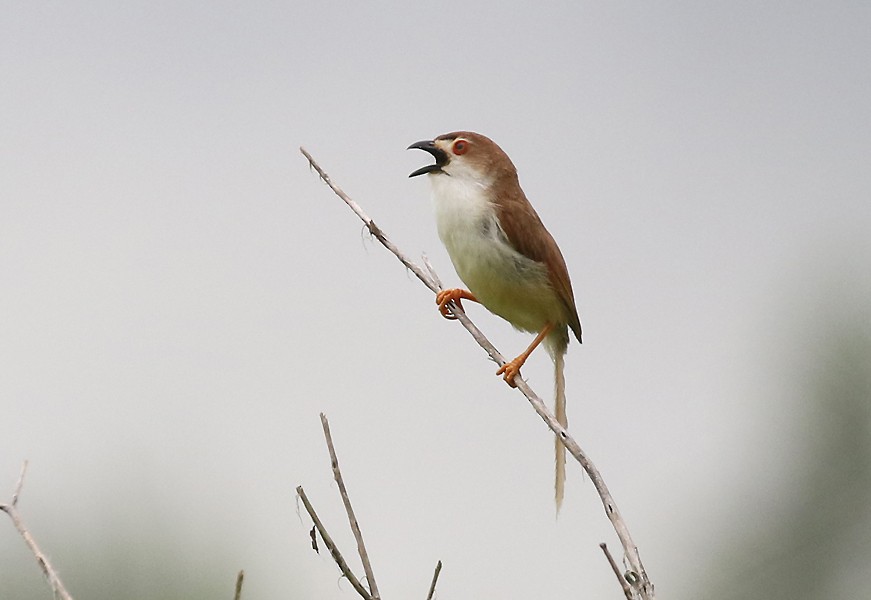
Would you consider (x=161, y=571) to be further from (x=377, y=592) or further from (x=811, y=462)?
(x=377, y=592)

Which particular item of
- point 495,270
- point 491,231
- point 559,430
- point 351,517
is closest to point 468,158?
point 491,231

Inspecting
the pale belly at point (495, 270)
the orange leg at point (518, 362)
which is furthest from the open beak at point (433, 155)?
the orange leg at point (518, 362)

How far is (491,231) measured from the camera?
17.7 ft

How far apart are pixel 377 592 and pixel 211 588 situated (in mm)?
15362

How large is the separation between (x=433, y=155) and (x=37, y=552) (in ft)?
10.1

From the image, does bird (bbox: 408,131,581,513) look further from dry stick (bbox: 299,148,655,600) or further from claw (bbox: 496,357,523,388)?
dry stick (bbox: 299,148,655,600)

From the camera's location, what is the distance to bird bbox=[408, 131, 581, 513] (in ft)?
17.7

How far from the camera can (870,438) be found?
18.9 meters

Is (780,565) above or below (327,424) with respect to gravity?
below

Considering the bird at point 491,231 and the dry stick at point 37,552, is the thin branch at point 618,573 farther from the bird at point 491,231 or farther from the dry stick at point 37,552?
the bird at point 491,231

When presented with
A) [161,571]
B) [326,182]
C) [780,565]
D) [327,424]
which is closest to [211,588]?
[161,571]

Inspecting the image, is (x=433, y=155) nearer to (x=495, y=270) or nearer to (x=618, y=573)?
(x=495, y=270)

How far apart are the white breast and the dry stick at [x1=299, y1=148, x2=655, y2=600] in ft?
3.44

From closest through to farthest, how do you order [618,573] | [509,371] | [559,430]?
[618,573]
[559,430]
[509,371]
